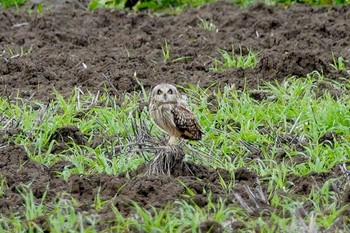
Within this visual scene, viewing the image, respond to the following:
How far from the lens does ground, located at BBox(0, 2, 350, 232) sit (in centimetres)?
719

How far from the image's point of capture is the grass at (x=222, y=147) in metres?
6.24

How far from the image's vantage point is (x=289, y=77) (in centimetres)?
1001

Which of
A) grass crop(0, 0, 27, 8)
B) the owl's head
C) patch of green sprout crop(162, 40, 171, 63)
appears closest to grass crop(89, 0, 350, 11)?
grass crop(0, 0, 27, 8)

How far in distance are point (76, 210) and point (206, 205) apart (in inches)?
31.1

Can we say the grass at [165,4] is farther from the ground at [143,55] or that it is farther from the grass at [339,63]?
the grass at [339,63]

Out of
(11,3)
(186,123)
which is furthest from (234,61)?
(11,3)

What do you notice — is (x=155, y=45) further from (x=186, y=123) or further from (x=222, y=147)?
(x=186, y=123)

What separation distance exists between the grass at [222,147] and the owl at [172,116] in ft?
0.64

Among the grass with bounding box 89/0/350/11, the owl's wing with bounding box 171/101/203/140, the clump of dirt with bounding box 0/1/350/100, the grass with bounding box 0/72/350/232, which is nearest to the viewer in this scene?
the grass with bounding box 0/72/350/232

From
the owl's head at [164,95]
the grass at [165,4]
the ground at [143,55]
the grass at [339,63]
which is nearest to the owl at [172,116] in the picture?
the owl's head at [164,95]

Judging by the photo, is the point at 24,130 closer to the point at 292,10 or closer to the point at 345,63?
the point at 345,63

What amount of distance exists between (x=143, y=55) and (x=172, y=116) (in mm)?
3467

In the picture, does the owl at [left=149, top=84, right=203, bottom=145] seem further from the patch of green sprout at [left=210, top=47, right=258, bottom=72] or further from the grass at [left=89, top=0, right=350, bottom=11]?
the grass at [left=89, top=0, right=350, bottom=11]

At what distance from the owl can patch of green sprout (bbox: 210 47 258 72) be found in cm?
268
